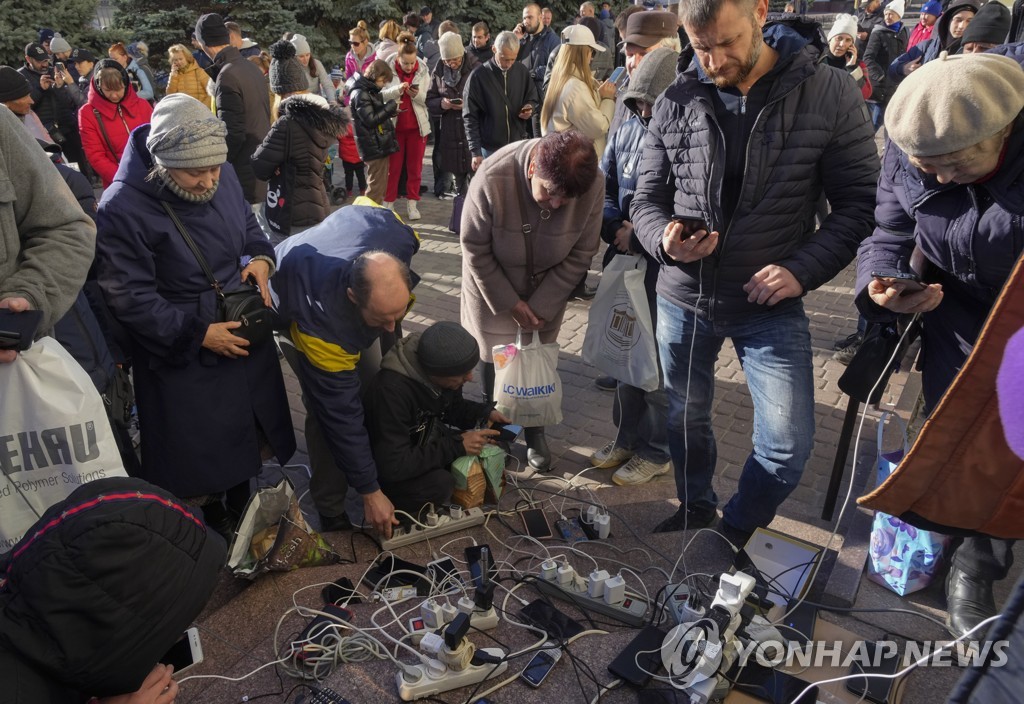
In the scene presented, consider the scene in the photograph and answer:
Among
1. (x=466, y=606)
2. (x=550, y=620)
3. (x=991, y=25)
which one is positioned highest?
(x=991, y=25)

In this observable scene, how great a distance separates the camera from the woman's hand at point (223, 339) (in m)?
2.88

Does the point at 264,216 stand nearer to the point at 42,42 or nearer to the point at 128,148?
the point at 128,148

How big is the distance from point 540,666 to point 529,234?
6.25ft

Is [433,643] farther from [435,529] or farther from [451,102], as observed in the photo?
[451,102]

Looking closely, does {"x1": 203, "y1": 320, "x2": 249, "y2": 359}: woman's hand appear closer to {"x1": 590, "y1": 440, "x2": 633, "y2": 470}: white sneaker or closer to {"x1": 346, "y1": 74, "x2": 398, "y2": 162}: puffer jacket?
{"x1": 590, "y1": 440, "x2": 633, "y2": 470}: white sneaker

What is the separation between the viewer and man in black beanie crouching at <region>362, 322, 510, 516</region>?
3166 millimetres

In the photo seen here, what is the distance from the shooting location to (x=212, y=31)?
6379 millimetres

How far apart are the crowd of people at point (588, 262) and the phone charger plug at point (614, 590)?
1.99ft

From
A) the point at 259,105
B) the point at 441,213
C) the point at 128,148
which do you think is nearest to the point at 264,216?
the point at 259,105

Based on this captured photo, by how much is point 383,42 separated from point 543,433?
6849mm

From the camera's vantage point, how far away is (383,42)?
9.08 metres

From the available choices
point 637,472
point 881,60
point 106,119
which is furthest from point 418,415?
point 881,60

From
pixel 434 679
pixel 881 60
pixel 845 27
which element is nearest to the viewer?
pixel 434 679

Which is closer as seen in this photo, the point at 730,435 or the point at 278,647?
the point at 278,647
